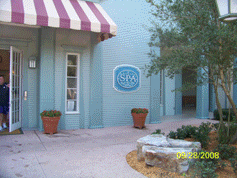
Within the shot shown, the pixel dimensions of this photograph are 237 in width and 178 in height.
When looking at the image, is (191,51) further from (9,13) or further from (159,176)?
(9,13)

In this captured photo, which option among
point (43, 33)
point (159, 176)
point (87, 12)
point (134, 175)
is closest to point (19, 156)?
point (134, 175)

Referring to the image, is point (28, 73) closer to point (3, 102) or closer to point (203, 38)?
point (3, 102)

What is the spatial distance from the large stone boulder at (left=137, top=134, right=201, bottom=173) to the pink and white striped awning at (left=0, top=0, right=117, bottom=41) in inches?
148

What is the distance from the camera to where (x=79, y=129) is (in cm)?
772

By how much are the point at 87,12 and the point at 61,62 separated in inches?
72.5

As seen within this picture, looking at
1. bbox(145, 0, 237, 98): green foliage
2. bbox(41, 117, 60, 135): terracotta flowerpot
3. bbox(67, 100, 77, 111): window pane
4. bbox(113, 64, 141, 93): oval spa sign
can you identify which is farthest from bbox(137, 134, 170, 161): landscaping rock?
bbox(113, 64, 141, 93): oval spa sign

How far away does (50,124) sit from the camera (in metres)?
6.80

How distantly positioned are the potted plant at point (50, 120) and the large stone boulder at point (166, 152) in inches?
129

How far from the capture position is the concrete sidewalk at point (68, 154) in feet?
13.2

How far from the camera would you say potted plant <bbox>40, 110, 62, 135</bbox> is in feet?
22.2

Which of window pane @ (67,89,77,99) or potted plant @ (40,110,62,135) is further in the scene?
window pane @ (67,89,77,99)

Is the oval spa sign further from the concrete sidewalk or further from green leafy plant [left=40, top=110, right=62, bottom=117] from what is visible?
green leafy plant [left=40, top=110, right=62, bottom=117]

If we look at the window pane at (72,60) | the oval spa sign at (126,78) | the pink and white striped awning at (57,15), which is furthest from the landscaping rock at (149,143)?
the window pane at (72,60)

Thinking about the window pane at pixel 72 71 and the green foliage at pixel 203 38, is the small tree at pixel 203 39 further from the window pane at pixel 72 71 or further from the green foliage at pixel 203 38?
the window pane at pixel 72 71
